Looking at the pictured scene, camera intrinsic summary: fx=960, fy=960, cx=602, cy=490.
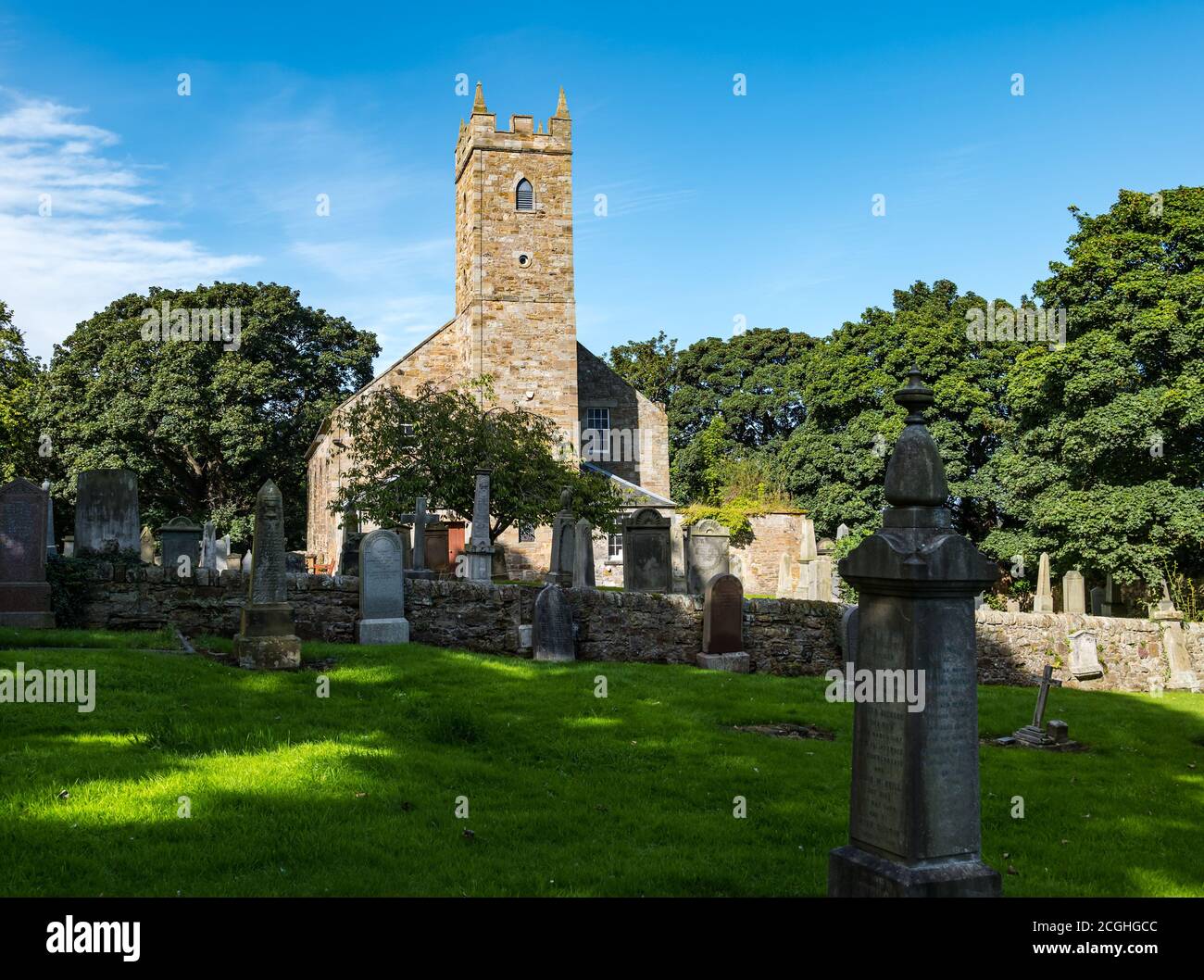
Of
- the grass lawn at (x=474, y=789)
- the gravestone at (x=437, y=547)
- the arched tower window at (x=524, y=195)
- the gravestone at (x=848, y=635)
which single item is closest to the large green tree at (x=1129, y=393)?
the gravestone at (x=848, y=635)

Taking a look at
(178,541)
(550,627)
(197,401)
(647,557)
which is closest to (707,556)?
(647,557)

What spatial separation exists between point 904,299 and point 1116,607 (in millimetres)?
20416

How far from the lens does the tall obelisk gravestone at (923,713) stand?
4477 mm

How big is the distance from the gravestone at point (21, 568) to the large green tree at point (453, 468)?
9918 mm

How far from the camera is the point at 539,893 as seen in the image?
497 centimetres

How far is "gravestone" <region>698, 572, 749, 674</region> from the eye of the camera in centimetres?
1423

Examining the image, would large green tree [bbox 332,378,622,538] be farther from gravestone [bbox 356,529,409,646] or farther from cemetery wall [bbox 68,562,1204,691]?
gravestone [bbox 356,529,409,646]

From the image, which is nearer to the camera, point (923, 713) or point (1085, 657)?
point (923, 713)

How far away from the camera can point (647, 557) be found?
17.8 m

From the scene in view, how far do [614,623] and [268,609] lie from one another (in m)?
5.24

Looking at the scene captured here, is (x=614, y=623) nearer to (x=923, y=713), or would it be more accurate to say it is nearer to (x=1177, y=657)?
(x=1177, y=657)

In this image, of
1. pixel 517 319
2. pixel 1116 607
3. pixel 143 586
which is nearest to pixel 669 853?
pixel 143 586

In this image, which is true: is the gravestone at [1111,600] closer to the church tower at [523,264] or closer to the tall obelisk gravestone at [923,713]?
the church tower at [523,264]

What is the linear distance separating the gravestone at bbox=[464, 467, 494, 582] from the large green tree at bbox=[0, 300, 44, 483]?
16.9 metres
